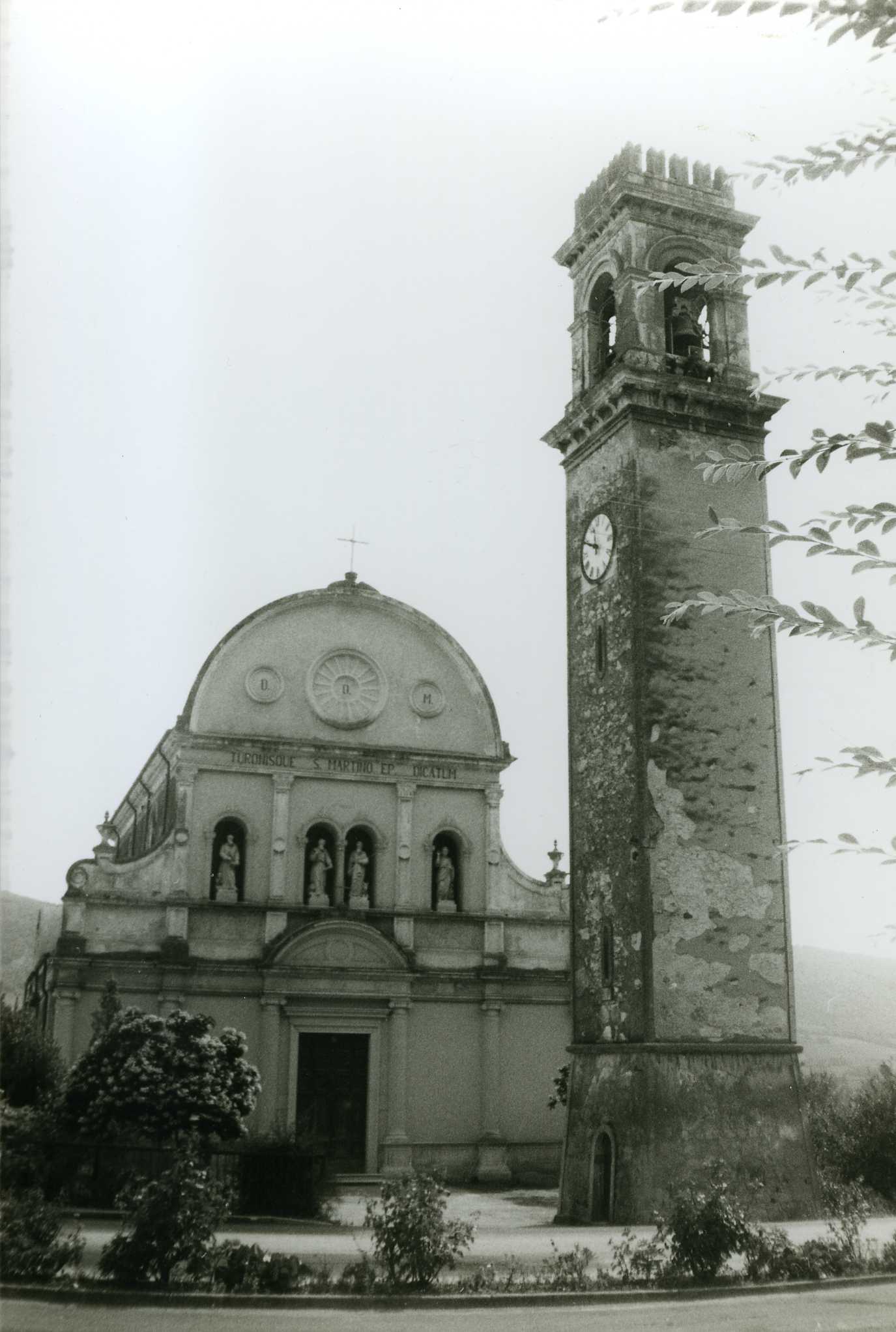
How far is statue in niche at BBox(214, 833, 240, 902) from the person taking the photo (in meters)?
26.0

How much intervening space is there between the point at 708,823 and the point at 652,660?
92.8 inches

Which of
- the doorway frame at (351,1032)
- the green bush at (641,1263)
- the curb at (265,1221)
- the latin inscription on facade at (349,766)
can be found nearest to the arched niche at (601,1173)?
the curb at (265,1221)

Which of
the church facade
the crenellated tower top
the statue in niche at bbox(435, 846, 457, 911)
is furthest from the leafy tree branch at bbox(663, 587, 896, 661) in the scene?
the statue in niche at bbox(435, 846, 457, 911)

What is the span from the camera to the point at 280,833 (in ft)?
87.4

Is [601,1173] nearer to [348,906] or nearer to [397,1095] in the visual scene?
[397,1095]

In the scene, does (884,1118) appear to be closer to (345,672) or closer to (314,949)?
(314,949)

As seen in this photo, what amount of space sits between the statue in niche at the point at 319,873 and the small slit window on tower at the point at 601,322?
1141 cm

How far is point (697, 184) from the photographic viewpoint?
20438 mm

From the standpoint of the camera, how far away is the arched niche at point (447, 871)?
91.0 feet

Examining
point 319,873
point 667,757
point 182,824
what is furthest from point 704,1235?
point 182,824

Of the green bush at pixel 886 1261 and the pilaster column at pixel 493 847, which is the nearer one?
the green bush at pixel 886 1261

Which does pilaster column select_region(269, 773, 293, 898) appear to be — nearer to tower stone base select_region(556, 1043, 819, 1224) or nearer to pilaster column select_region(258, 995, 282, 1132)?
pilaster column select_region(258, 995, 282, 1132)

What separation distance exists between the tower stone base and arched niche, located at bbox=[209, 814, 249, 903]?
34.0ft

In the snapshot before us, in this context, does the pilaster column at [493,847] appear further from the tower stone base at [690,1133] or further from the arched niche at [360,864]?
the tower stone base at [690,1133]
